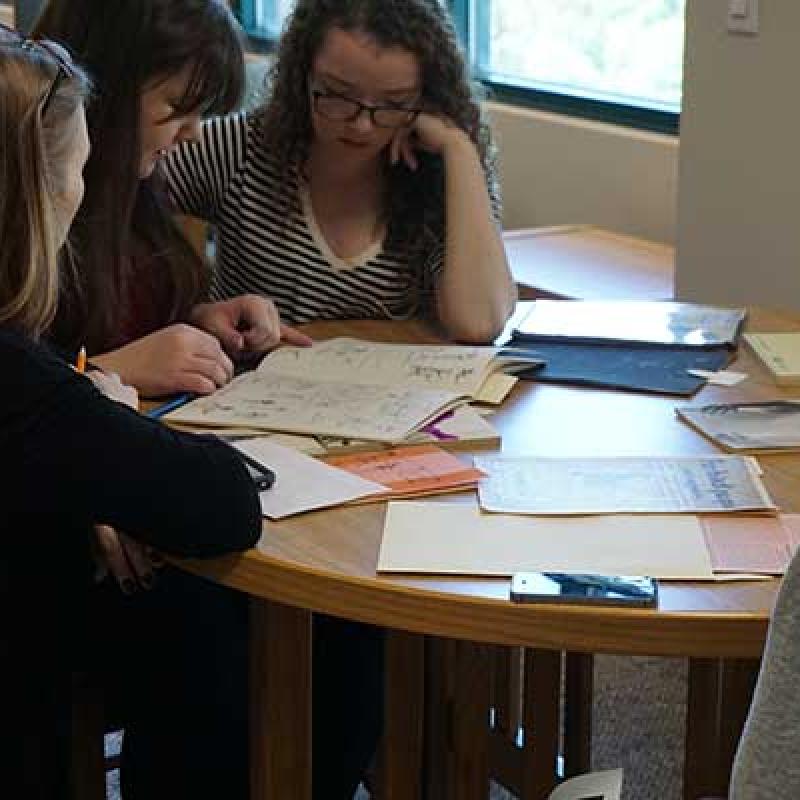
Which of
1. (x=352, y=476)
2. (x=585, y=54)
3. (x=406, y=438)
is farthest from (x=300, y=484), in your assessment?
(x=585, y=54)

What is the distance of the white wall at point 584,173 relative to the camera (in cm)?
343

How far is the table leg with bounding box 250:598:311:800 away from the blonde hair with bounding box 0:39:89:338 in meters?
0.33

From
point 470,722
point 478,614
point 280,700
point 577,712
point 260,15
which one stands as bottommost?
point 577,712

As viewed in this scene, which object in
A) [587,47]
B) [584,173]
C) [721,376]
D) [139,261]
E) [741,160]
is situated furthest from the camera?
[587,47]

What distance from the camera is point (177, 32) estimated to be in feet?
6.09

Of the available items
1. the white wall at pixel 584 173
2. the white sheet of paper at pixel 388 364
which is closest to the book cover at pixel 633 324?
the white sheet of paper at pixel 388 364

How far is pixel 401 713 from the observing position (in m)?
1.62

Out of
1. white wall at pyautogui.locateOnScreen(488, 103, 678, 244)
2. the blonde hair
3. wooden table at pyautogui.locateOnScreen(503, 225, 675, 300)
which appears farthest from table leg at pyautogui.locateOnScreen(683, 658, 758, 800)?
white wall at pyautogui.locateOnScreen(488, 103, 678, 244)

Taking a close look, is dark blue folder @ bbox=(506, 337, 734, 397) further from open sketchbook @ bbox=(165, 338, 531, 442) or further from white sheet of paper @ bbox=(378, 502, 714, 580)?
white sheet of paper @ bbox=(378, 502, 714, 580)

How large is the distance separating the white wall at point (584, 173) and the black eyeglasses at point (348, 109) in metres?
1.35

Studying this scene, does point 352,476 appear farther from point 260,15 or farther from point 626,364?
point 260,15

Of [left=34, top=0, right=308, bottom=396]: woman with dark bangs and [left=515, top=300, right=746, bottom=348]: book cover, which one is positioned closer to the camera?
[left=34, top=0, right=308, bottom=396]: woman with dark bangs

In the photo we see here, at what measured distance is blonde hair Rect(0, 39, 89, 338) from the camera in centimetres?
131

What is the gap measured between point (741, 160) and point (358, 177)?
78cm
